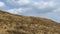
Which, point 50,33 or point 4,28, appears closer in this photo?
point 4,28

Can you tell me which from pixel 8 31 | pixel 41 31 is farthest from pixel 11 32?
pixel 41 31

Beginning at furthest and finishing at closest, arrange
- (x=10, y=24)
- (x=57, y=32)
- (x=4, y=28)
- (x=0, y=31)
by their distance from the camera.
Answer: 1. (x=57, y=32)
2. (x=10, y=24)
3. (x=4, y=28)
4. (x=0, y=31)

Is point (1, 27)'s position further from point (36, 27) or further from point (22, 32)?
point (36, 27)

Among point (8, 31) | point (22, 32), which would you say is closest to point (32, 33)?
point (22, 32)

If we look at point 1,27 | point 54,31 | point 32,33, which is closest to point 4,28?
point 1,27

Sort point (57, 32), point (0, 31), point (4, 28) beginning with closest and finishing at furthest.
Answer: point (0, 31) < point (4, 28) < point (57, 32)

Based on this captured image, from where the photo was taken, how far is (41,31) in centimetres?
3572

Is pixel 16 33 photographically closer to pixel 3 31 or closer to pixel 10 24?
pixel 3 31

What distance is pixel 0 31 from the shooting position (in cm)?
2875

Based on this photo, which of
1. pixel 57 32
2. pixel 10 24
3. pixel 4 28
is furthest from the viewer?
pixel 57 32

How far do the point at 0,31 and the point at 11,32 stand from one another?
1696 millimetres

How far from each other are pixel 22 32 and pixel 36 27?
8.18 m

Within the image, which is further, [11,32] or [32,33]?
[32,33]

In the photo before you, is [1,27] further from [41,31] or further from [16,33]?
[41,31]
